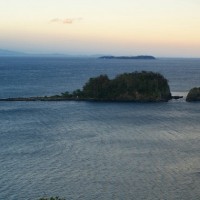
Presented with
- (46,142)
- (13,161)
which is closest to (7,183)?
(13,161)

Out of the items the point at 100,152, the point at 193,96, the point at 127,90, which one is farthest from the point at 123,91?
the point at 100,152

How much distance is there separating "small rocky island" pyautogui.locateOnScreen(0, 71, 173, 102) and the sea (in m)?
11.2

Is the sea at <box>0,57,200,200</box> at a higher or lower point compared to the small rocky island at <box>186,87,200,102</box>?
lower

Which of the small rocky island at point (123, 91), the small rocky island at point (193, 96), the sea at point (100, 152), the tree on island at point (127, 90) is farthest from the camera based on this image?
the small rocky island at point (193, 96)

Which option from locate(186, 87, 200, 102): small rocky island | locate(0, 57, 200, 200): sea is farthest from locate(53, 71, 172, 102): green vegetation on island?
locate(0, 57, 200, 200): sea

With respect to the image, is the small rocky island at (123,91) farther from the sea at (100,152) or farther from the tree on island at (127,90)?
the sea at (100,152)

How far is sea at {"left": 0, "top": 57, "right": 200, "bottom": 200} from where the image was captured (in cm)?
4591

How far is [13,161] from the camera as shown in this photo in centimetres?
5525

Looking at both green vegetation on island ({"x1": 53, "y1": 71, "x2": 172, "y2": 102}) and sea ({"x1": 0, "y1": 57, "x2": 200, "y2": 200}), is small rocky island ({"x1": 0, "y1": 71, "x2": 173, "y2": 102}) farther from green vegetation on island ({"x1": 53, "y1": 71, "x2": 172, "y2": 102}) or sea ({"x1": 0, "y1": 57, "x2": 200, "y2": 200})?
sea ({"x1": 0, "y1": 57, "x2": 200, "y2": 200})

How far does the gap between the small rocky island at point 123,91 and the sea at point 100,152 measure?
11.2 m

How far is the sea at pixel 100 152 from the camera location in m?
45.9

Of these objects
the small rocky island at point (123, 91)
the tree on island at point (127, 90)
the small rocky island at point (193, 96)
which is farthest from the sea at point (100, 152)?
the small rocky island at point (193, 96)

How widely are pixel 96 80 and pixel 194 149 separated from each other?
193 ft

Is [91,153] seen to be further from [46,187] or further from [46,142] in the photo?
[46,187]
